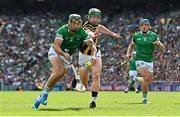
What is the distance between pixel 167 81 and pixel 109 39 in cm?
760

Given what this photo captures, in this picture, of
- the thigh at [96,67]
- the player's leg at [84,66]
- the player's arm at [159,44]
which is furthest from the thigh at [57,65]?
the player's arm at [159,44]

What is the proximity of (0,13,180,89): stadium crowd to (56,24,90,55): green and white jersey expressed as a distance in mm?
30221

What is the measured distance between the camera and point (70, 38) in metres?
15.1

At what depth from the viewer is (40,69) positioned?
159 ft

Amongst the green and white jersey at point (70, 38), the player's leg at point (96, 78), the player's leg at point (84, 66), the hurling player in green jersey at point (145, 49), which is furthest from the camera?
the hurling player in green jersey at point (145, 49)

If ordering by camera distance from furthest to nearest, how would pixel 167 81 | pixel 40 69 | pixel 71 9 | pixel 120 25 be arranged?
pixel 71 9, pixel 120 25, pixel 40 69, pixel 167 81

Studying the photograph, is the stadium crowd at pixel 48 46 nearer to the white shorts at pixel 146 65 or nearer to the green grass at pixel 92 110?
the white shorts at pixel 146 65

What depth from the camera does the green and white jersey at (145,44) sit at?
66.1ft

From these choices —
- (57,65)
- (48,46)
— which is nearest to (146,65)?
(57,65)

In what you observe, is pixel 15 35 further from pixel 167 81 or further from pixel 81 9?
pixel 167 81

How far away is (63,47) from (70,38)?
12.1 inches

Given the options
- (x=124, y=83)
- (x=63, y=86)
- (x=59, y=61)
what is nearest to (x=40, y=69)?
(x=63, y=86)

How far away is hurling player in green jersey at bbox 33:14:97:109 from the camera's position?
14.8 m

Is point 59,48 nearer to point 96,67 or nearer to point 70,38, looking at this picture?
point 70,38
